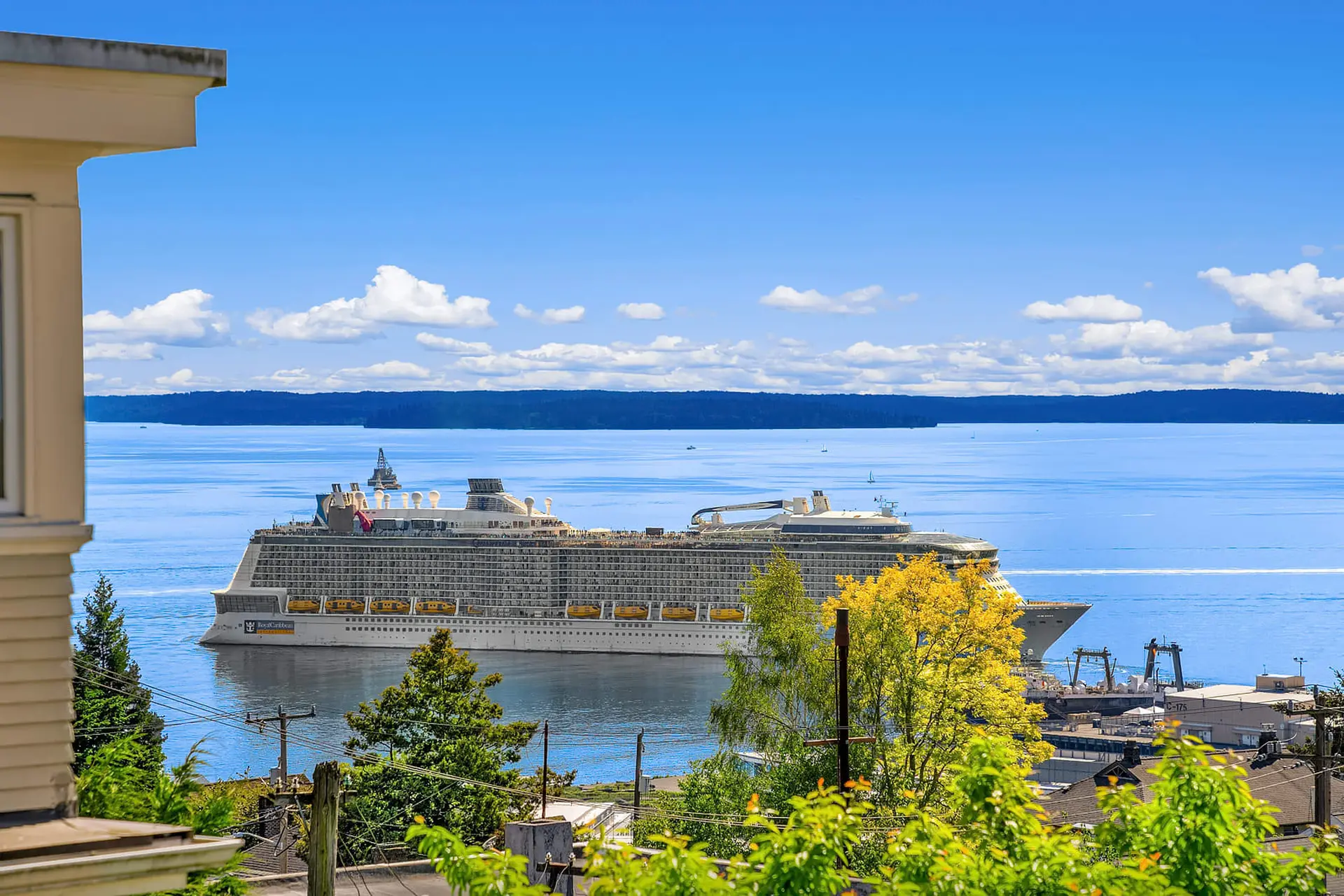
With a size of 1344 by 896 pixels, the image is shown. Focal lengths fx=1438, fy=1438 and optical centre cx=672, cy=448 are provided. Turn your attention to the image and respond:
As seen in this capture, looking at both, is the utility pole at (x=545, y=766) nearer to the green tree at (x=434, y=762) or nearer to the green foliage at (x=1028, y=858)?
the green tree at (x=434, y=762)

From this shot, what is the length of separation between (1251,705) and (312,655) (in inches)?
1307

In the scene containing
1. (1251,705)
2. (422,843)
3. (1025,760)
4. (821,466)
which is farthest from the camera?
(821,466)

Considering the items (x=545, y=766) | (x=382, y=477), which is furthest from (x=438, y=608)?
(x=545, y=766)

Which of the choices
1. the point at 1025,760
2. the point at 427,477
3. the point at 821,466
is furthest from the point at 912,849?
the point at 821,466

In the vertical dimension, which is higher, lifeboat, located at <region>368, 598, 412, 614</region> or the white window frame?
the white window frame

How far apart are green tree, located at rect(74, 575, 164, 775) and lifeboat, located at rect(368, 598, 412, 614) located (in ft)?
115

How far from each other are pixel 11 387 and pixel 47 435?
151 mm

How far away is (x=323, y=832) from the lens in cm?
730

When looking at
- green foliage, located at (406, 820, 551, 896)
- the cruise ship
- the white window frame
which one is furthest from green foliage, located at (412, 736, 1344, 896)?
the cruise ship

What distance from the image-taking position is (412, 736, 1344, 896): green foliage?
18.1 ft

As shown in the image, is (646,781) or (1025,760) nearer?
(1025,760)

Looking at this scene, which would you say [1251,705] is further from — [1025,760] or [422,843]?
[422,843]

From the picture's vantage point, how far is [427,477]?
167125 millimetres

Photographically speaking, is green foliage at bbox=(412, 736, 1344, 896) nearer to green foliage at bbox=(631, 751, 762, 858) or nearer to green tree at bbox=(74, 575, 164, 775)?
green foliage at bbox=(631, 751, 762, 858)
